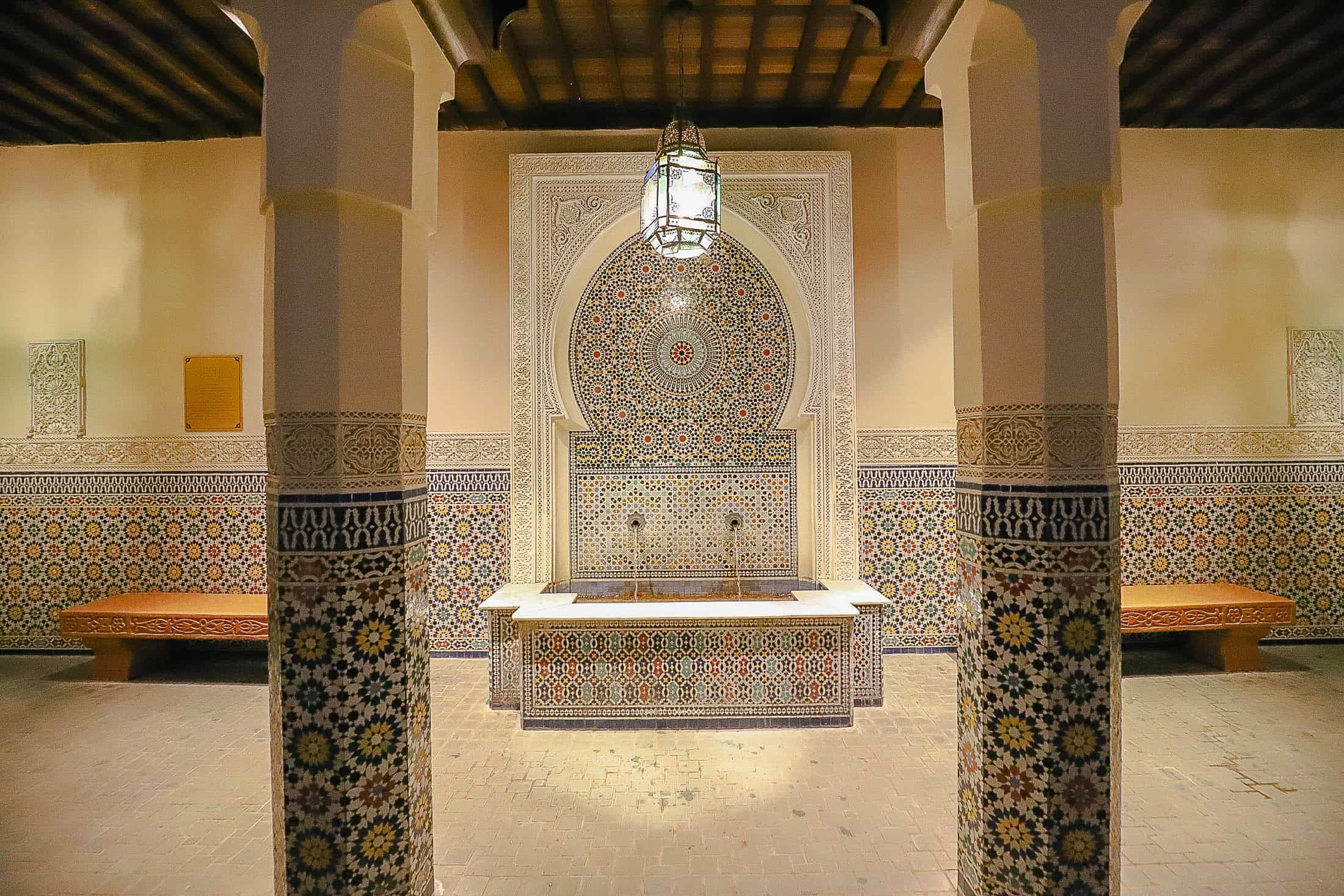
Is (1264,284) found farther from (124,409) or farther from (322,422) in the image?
(124,409)

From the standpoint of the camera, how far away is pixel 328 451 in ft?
5.86

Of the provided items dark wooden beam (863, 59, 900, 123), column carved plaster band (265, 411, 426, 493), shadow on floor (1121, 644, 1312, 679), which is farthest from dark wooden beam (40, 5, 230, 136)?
shadow on floor (1121, 644, 1312, 679)

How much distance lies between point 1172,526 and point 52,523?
25.8 feet

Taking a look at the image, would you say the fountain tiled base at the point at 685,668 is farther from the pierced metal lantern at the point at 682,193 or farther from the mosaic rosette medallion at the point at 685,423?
the pierced metal lantern at the point at 682,193

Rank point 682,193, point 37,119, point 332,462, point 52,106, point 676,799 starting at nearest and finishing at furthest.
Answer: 1. point 332,462
2. point 676,799
3. point 682,193
4. point 52,106
5. point 37,119

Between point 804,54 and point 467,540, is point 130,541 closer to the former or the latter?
point 467,540

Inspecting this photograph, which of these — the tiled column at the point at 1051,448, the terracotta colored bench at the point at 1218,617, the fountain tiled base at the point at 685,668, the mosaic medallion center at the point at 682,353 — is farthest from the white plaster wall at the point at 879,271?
the tiled column at the point at 1051,448

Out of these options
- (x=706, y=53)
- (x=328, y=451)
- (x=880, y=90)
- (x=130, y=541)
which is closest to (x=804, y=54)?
(x=706, y=53)

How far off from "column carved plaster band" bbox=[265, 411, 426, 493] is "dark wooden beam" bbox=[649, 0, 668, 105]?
2.62m

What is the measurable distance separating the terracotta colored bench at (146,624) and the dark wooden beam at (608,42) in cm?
383

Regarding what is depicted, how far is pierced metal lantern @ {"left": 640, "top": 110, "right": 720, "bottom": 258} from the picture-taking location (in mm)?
2926

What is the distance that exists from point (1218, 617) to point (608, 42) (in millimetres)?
4919

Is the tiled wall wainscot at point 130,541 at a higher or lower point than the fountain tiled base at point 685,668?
higher

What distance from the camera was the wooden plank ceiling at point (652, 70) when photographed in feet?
10.6
